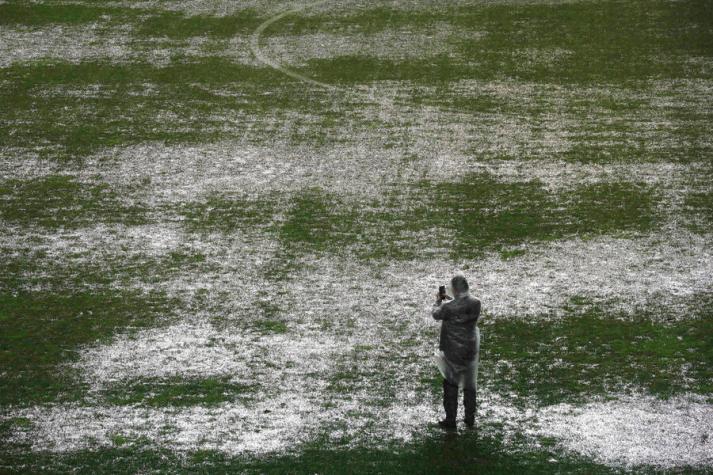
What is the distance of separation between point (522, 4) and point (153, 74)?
9.58 meters

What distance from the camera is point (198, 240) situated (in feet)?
47.5

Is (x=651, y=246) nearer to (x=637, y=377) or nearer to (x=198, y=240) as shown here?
(x=637, y=377)

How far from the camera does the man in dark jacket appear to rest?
9.30 metres

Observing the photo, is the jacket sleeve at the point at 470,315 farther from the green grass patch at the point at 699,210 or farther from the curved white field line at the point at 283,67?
the curved white field line at the point at 283,67

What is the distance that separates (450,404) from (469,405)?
0.22m

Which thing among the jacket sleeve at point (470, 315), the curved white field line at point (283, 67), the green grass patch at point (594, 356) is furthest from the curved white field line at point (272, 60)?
the jacket sleeve at point (470, 315)

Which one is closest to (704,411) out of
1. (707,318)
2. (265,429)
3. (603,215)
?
(707,318)

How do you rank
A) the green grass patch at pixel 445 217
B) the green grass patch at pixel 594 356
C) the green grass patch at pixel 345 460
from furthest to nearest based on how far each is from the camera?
the green grass patch at pixel 445 217 → the green grass patch at pixel 594 356 → the green grass patch at pixel 345 460

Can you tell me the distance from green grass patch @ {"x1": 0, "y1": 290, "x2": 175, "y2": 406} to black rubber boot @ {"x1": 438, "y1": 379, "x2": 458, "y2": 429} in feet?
13.1

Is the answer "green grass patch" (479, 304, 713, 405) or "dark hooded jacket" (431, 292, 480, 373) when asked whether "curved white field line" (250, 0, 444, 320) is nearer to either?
"green grass patch" (479, 304, 713, 405)

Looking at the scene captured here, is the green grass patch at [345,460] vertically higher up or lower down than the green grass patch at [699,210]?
lower down

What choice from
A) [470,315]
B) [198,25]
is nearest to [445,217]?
[470,315]

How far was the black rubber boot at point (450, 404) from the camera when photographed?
9422 millimetres

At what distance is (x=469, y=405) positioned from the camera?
9.58 m
